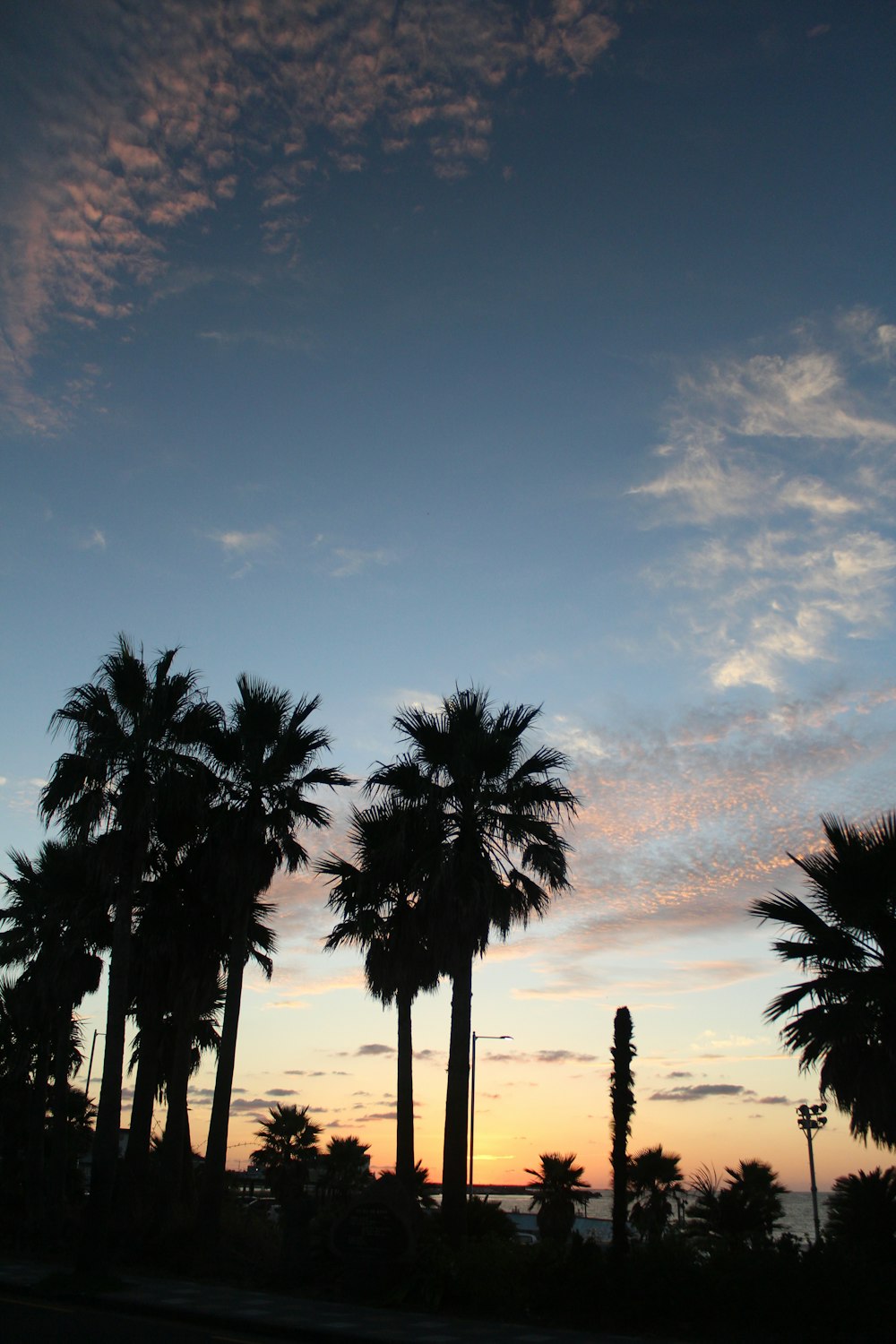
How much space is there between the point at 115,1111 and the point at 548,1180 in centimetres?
2416

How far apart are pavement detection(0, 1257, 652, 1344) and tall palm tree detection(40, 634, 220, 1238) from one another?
3.21m

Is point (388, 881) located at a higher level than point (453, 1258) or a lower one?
higher

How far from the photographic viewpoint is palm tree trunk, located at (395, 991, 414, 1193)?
78.7 ft

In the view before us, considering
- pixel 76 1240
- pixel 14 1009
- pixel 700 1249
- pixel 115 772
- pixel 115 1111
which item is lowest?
pixel 76 1240

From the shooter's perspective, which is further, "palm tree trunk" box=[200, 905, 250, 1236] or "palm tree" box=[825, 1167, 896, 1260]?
"palm tree trunk" box=[200, 905, 250, 1236]

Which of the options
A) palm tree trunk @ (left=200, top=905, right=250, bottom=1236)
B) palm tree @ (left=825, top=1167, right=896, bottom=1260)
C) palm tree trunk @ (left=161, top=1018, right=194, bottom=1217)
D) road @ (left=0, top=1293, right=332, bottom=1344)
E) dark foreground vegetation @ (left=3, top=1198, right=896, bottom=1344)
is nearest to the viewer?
road @ (left=0, top=1293, right=332, bottom=1344)

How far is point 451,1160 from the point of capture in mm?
19250

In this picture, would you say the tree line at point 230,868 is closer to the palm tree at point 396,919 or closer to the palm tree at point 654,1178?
the palm tree at point 396,919

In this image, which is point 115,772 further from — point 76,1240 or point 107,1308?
point 76,1240

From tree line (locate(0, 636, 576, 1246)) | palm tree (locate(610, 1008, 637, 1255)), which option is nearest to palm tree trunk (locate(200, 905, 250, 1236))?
tree line (locate(0, 636, 576, 1246))

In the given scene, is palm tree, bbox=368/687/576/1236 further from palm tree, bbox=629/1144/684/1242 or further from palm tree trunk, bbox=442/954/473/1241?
palm tree, bbox=629/1144/684/1242

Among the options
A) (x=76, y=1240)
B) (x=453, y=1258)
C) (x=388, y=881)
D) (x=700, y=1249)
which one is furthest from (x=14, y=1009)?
(x=700, y=1249)

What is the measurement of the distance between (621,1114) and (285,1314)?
19.6 feet

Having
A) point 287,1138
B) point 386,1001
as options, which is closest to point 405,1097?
point 386,1001
